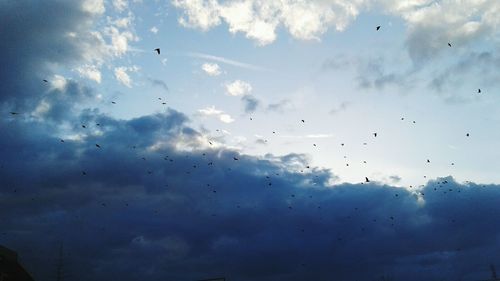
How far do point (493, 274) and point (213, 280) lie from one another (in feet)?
524

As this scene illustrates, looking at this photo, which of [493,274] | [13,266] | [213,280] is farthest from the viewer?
[493,274]

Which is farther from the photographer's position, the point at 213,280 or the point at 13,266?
the point at 213,280

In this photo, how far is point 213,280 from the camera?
63.0 m

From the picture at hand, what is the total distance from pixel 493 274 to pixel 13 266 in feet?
634

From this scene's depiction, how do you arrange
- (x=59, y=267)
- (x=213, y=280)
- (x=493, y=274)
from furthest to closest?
(x=493, y=274) < (x=59, y=267) < (x=213, y=280)

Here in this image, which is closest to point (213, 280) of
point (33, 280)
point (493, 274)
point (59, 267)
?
point (33, 280)

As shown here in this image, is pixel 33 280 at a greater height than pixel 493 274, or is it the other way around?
pixel 33 280

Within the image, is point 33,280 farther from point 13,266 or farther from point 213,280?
point 213,280

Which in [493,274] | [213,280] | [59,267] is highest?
[59,267]

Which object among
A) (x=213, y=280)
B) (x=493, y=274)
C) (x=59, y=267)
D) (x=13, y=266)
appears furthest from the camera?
(x=493, y=274)

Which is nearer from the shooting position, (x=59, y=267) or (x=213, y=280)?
(x=213, y=280)

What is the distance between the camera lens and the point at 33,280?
3359 centimetres

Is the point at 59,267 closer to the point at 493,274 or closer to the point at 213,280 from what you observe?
the point at 213,280

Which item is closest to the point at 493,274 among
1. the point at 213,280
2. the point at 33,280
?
the point at 213,280
